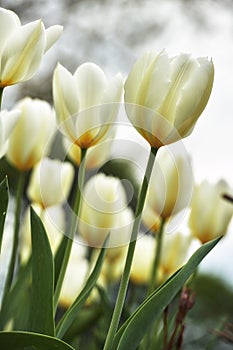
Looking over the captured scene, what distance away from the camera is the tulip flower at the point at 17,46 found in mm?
501

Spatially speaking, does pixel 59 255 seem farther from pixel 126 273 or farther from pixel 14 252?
pixel 126 273

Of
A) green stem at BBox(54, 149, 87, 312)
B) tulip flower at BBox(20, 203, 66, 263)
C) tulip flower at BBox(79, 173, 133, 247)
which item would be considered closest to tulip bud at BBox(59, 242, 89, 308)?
tulip flower at BBox(20, 203, 66, 263)

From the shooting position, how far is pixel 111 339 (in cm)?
46

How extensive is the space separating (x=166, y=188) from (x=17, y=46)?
196mm

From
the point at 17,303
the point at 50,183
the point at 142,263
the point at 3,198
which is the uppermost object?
the point at 3,198

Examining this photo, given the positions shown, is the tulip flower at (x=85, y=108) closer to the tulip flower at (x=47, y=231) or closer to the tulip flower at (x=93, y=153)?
the tulip flower at (x=93, y=153)

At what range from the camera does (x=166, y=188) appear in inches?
25.5

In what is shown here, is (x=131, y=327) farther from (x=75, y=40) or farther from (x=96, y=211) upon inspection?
(x=75, y=40)

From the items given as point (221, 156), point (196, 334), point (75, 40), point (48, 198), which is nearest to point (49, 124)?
point (48, 198)

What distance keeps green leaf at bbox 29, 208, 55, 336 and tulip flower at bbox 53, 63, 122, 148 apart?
0.25ft

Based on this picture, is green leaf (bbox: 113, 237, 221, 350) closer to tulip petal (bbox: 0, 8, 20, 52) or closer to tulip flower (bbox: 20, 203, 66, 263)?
tulip petal (bbox: 0, 8, 20, 52)

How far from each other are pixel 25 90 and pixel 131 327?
260 cm

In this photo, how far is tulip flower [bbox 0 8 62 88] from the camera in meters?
0.50

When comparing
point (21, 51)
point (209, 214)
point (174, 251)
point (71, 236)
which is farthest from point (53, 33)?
point (174, 251)
